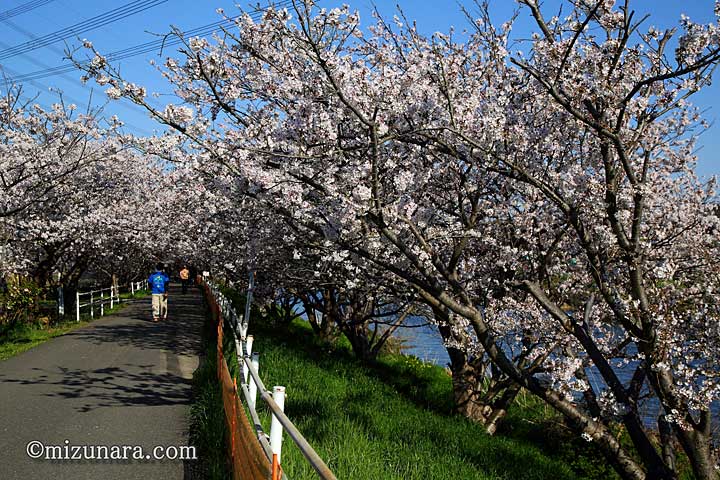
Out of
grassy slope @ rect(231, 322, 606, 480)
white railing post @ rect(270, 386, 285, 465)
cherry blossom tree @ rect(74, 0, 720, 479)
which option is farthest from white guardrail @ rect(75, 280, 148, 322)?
white railing post @ rect(270, 386, 285, 465)

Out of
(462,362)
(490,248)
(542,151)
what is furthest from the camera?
(462,362)

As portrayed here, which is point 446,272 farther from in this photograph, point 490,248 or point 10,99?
point 10,99

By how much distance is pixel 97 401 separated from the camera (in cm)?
954

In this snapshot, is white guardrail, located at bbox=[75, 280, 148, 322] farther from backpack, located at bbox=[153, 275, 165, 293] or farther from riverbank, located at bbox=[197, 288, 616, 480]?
riverbank, located at bbox=[197, 288, 616, 480]

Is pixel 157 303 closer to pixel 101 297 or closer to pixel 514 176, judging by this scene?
pixel 101 297

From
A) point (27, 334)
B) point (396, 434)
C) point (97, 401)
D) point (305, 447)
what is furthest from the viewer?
point (27, 334)

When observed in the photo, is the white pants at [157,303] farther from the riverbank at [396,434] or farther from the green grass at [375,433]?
the green grass at [375,433]

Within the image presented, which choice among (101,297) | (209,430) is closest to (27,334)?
(101,297)

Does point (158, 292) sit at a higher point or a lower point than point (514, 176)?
lower

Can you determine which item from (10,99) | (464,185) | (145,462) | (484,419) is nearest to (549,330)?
(464,185)

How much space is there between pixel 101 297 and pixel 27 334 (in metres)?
7.96

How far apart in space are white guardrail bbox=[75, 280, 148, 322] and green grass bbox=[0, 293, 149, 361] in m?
0.92

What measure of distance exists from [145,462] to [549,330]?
5.12 meters

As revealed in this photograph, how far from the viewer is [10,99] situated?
14.4 meters
